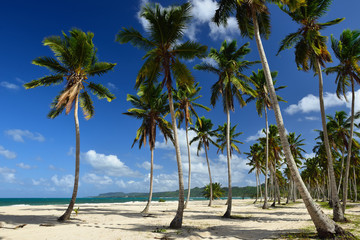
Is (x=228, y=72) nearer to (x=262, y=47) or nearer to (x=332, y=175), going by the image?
(x=262, y=47)

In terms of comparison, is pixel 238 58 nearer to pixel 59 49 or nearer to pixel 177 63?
pixel 177 63

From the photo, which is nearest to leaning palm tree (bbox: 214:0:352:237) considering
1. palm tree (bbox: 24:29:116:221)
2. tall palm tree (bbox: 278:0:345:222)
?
tall palm tree (bbox: 278:0:345:222)

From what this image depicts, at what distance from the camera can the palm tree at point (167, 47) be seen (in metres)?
10.9

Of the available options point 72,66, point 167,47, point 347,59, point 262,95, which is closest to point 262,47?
point 167,47

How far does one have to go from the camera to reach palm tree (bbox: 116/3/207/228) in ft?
35.6

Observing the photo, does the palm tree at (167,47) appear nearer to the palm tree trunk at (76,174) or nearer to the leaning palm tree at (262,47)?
the leaning palm tree at (262,47)

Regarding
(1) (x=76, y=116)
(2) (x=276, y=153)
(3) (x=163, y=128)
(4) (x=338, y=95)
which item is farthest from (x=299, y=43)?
(2) (x=276, y=153)

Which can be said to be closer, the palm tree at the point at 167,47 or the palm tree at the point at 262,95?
the palm tree at the point at 167,47

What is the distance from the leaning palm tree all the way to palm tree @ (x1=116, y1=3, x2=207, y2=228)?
2.29 m

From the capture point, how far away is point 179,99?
22.5 meters

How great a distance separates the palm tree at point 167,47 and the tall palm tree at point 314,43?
6101mm

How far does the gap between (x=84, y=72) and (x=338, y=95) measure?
18048 millimetres

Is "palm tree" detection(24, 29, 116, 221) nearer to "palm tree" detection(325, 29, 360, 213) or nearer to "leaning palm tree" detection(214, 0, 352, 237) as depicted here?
"leaning palm tree" detection(214, 0, 352, 237)

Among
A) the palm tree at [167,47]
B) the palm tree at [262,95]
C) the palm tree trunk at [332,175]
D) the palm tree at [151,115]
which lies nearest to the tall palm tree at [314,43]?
the palm tree trunk at [332,175]
